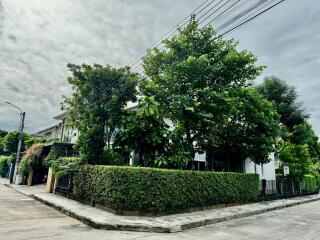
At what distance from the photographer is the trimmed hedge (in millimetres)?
8211

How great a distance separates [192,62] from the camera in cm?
1055

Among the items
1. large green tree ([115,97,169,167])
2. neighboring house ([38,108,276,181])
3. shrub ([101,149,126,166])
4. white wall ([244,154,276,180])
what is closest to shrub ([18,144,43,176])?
neighboring house ([38,108,276,181])

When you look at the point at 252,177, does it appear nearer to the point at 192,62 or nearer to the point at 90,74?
the point at 192,62

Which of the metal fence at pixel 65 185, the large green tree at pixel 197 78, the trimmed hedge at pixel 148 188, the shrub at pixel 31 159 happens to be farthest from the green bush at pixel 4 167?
the large green tree at pixel 197 78

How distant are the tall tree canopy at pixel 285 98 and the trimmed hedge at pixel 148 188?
1932 centimetres

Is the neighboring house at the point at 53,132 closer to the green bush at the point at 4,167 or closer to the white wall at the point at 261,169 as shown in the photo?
the green bush at the point at 4,167

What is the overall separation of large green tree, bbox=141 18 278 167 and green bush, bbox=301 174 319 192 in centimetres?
1406

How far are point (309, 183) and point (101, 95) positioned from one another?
21862 millimetres

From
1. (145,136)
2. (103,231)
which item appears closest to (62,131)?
(145,136)

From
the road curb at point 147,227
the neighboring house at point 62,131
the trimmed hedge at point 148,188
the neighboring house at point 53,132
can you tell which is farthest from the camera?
the neighboring house at point 53,132

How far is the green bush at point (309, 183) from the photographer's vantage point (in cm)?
2151

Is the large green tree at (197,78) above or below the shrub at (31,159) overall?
above

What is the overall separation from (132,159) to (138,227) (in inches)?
305

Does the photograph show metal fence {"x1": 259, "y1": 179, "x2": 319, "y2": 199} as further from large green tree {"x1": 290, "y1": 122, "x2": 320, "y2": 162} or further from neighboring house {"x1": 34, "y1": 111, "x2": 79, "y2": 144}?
neighboring house {"x1": 34, "y1": 111, "x2": 79, "y2": 144}
